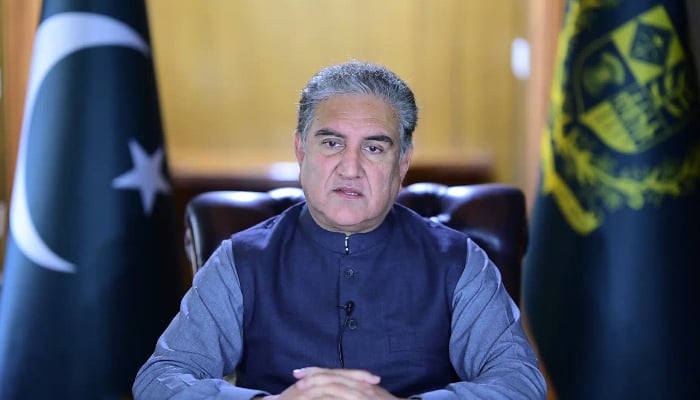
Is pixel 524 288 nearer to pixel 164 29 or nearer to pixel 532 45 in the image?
pixel 532 45

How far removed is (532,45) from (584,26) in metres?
0.78

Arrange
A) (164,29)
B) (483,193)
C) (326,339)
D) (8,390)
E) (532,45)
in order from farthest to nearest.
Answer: (164,29), (532,45), (8,390), (483,193), (326,339)

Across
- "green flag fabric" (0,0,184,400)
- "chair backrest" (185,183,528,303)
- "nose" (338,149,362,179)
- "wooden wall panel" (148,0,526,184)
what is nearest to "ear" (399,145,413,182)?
"nose" (338,149,362,179)

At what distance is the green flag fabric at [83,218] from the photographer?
7.99ft

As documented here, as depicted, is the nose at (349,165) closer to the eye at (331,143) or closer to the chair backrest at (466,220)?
the eye at (331,143)

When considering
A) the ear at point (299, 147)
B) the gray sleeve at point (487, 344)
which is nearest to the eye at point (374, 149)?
the ear at point (299, 147)

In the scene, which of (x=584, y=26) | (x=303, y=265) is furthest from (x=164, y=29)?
(x=303, y=265)

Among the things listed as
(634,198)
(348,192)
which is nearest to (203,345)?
(348,192)

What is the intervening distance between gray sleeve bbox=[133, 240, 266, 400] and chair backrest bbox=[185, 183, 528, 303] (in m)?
0.25

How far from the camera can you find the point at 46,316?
244 centimetres

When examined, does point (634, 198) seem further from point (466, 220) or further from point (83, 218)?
point (83, 218)

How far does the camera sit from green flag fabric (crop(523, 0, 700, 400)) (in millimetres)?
2396

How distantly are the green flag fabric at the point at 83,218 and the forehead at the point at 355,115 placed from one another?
1.03 m

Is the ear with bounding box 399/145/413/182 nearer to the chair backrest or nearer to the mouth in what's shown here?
the mouth
